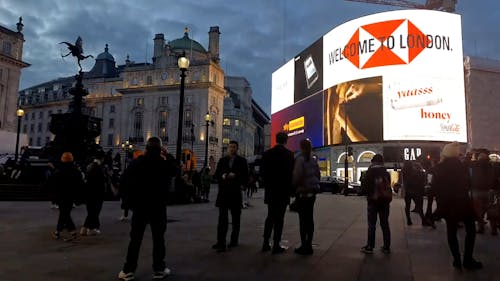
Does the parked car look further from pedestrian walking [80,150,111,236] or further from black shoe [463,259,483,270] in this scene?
black shoe [463,259,483,270]

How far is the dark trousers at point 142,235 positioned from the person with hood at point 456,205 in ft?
12.5

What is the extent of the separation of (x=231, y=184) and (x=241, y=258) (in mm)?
1328

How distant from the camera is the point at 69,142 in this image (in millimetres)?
20562

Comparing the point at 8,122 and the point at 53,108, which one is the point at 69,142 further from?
the point at 53,108

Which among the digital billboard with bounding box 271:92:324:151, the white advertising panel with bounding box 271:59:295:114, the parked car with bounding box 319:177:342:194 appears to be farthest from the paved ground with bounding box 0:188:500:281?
the white advertising panel with bounding box 271:59:295:114

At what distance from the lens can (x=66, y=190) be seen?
7.70 m

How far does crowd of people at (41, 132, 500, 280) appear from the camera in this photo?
507 centimetres

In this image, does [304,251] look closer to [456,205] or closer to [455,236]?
[455,236]

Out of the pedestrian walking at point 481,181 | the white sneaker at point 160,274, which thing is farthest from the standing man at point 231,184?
the pedestrian walking at point 481,181

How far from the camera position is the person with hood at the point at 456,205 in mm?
5602

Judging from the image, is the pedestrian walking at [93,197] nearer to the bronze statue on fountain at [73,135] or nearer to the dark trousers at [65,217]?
the dark trousers at [65,217]

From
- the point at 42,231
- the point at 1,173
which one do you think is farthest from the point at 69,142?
the point at 42,231

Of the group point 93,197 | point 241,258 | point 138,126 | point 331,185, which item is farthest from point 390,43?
point 138,126

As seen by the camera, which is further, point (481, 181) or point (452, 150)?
point (481, 181)
